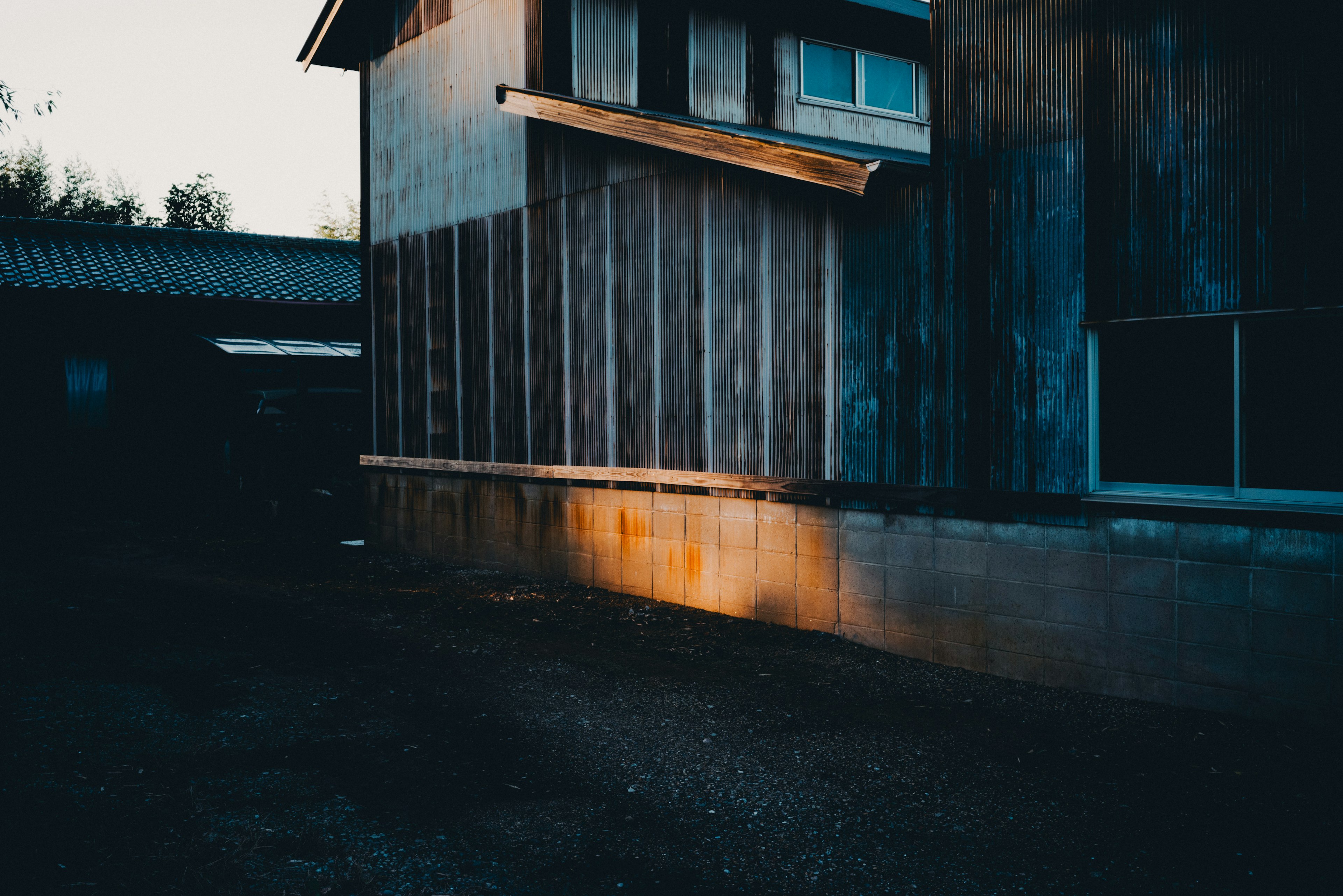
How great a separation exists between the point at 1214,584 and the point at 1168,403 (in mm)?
1206

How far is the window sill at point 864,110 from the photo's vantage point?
1370 centimetres

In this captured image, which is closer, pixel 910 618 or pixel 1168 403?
pixel 1168 403

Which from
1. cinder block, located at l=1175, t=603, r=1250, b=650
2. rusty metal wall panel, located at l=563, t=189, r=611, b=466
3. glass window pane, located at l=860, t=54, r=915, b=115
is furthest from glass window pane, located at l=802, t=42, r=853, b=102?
cinder block, located at l=1175, t=603, r=1250, b=650

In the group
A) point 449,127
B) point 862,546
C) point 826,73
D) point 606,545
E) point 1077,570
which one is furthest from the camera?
point 826,73

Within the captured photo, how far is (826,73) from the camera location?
13.9 meters

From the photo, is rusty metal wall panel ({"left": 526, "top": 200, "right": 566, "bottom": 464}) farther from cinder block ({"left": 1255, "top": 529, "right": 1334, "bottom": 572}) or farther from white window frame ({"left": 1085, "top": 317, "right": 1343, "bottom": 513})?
cinder block ({"left": 1255, "top": 529, "right": 1334, "bottom": 572})

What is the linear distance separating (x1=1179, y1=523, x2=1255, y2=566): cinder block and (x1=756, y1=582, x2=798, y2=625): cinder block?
10.8 feet

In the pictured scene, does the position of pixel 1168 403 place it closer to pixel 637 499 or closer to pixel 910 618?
pixel 910 618

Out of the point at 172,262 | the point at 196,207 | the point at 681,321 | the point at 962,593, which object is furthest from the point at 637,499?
the point at 196,207

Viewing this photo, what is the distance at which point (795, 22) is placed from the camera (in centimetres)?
1352

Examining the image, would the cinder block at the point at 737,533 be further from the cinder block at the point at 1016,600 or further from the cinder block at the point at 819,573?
the cinder block at the point at 1016,600

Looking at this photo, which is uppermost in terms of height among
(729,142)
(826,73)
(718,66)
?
(826,73)

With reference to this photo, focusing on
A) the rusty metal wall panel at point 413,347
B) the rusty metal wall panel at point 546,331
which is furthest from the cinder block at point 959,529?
the rusty metal wall panel at point 413,347

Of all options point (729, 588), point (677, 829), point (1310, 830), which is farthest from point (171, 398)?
point (1310, 830)
